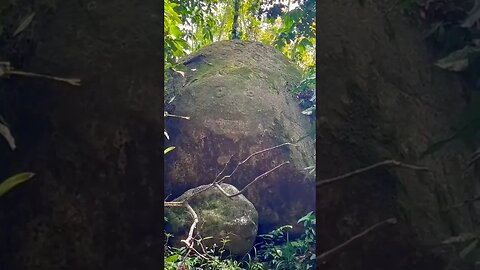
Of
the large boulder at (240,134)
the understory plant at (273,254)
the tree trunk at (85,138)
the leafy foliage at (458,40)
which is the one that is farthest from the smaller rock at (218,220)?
the leafy foliage at (458,40)

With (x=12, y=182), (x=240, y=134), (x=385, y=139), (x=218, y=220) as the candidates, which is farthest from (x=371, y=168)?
(x=240, y=134)

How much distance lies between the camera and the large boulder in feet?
12.3

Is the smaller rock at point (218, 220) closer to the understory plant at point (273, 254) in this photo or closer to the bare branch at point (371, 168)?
the understory plant at point (273, 254)

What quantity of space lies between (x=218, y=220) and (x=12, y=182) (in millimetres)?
2498

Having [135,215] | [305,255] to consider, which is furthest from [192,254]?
[135,215]

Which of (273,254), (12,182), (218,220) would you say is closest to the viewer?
(12,182)

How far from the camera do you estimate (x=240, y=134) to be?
377cm

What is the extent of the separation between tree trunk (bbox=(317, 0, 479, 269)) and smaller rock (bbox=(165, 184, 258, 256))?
Result: 2.37m

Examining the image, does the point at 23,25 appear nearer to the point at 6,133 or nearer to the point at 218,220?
the point at 6,133

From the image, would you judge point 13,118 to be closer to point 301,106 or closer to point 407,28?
point 407,28

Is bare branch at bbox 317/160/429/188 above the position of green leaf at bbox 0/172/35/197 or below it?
above

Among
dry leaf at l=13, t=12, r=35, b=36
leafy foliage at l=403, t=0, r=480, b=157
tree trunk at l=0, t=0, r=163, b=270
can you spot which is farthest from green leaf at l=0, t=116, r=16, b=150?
leafy foliage at l=403, t=0, r=480, b=157

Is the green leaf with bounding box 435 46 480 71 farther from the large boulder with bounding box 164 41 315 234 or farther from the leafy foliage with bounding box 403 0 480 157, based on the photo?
the large boulder with bounding box 164 41 315 234

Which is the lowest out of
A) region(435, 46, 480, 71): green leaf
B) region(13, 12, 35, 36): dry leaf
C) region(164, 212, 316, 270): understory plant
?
region(164, 212, 316, 270): understory plant
